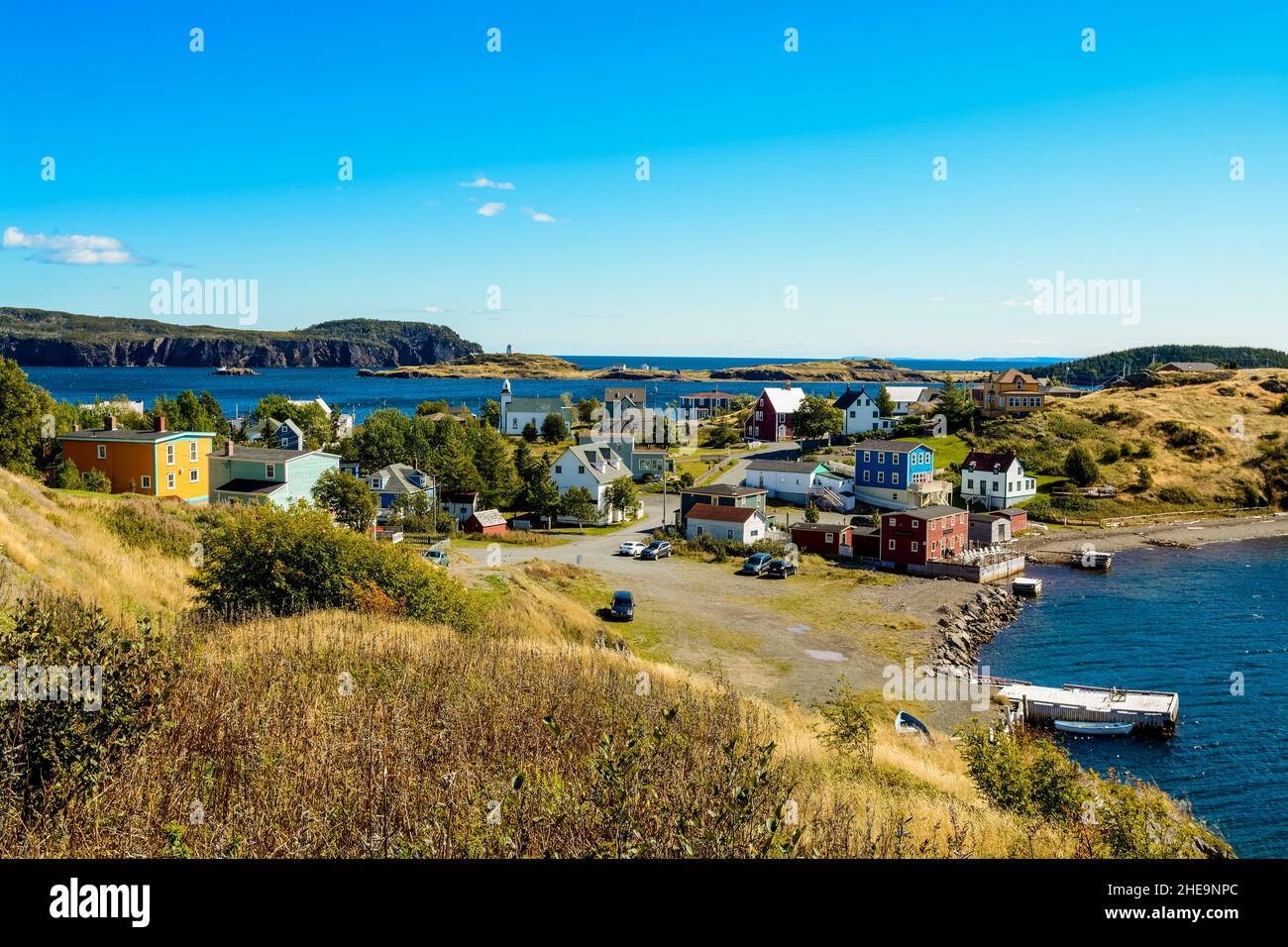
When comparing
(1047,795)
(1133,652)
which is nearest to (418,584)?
(1047,795)

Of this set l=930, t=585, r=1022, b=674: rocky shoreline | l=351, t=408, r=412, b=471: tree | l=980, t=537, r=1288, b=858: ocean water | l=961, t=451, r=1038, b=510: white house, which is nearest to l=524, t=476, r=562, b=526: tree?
l=351, t=408, r=412, b=471: tree

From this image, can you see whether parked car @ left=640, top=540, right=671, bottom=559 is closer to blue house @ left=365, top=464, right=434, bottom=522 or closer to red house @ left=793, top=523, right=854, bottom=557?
red house @ left=793, top=523, right=854, bottom=557

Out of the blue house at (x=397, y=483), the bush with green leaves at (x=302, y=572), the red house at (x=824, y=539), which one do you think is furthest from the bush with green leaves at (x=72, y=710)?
the blue house at (x=397, y=483)

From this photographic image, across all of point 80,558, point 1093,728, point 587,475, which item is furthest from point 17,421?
point 1093,728

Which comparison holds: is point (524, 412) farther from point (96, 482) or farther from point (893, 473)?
point (96, 482)

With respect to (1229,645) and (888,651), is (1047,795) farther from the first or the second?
(1229,645)
